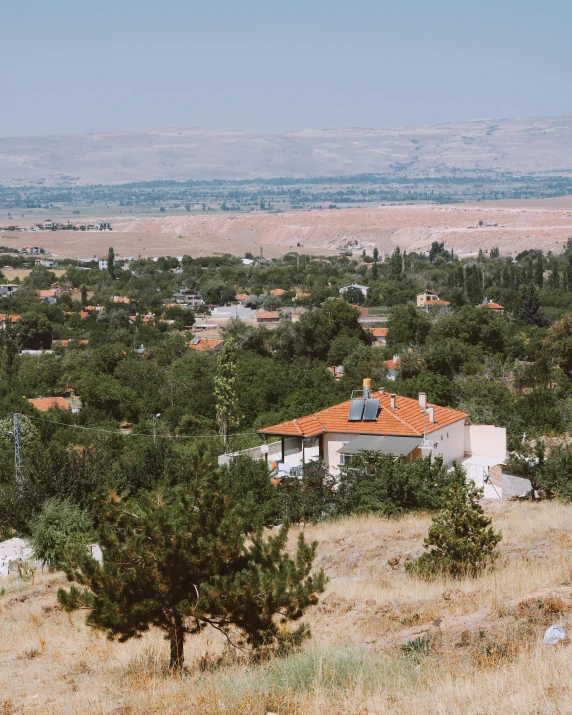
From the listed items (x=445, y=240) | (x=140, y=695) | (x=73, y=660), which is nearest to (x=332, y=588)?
(x=73, y=660)

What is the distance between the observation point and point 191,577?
8.40 meters

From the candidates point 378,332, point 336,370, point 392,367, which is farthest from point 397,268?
point 392,367

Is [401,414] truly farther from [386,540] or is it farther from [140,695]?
[140,695]

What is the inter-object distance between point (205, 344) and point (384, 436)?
1290 inches

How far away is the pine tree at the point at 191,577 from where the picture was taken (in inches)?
322

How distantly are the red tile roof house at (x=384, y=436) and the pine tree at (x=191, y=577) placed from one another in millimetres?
12431

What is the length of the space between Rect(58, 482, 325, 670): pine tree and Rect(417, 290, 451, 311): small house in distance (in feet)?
196

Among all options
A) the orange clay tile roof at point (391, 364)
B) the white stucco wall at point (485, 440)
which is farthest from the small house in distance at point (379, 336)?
the white stucco wall at point (485, 440)

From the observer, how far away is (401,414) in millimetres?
23672

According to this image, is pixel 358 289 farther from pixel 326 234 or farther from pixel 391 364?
pixel 326 234

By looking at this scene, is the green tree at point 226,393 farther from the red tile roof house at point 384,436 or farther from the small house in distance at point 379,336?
the small house in distance at point 379,336

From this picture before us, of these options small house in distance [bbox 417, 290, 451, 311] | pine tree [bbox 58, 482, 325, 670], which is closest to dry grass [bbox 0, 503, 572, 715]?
pine tree [bbox 58, 482, 325, 670]

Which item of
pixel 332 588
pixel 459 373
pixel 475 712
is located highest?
pixel 475 712

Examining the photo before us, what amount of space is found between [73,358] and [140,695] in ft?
132
